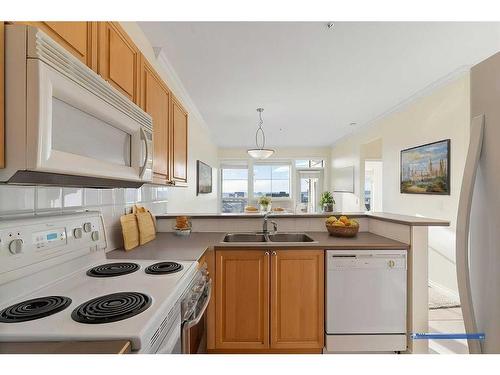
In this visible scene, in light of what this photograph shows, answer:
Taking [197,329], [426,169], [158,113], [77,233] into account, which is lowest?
[197,329]

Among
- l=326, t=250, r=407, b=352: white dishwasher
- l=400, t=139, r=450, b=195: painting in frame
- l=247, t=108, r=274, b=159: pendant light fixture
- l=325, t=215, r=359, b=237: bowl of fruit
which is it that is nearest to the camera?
l=326, t=250, r=407, b=352: white dishwasher

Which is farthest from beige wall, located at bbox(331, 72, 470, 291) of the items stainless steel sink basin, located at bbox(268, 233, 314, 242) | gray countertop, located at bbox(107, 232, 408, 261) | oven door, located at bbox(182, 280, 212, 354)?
oven door, located at bbox(182, 280, 212, 354)

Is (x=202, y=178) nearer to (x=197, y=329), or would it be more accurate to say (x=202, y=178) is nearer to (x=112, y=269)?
(x=197, y=329)

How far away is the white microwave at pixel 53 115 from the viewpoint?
2.13 feet

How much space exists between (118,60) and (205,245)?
1235mm

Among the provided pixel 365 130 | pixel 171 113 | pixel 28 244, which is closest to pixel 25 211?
pixel 28 244

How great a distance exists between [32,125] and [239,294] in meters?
1.60

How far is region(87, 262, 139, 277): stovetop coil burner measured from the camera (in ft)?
4.02

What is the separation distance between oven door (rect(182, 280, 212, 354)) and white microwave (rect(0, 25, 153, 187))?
0.71 m

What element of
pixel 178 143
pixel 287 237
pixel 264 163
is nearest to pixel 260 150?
pixel 287 237

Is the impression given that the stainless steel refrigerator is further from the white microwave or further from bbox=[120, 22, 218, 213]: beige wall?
bbox=[120, 22, 218, 213]: beige wall

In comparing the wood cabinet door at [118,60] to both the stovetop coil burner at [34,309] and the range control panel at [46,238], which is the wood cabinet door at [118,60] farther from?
the stovetop coil burner at [34,309]

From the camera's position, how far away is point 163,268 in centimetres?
129
